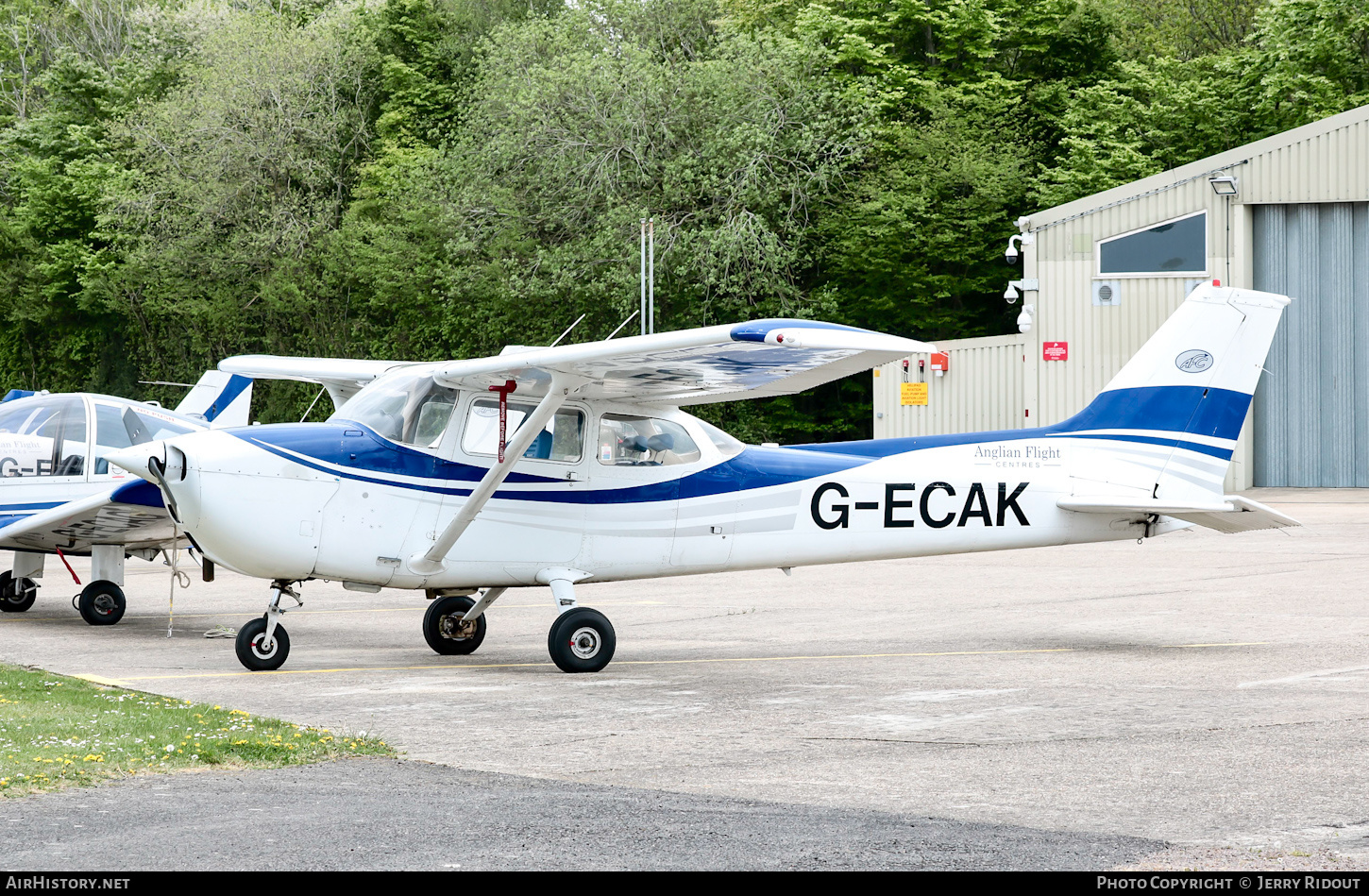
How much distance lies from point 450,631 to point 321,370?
3343mm

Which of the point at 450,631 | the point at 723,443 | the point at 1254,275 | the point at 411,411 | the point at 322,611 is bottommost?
the point at 322,611

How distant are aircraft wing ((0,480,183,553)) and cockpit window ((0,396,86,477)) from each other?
0.45 meters

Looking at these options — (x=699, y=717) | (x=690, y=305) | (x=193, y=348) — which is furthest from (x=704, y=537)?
(x=193, y=348)

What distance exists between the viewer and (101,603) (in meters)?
13.6

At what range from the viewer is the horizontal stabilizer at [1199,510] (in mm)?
11156

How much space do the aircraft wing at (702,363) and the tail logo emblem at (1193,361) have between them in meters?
3.35

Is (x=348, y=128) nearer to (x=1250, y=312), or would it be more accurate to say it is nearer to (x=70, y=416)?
(x=70, y=416)

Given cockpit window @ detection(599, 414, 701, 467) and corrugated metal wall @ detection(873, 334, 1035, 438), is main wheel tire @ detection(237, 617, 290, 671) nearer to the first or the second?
cockpit window @ detection(599, 414, 701, 467)

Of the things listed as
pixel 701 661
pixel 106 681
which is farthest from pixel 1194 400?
pixel 106 681

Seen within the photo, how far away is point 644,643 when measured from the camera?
39.8 feet

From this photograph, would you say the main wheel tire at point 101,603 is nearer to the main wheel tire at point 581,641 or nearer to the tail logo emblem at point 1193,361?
the main wheel tire at point 581,641

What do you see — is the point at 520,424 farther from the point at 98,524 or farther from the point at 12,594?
the point at 12,594

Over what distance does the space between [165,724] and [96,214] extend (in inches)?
1710

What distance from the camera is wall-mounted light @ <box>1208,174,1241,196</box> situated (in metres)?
27.1
